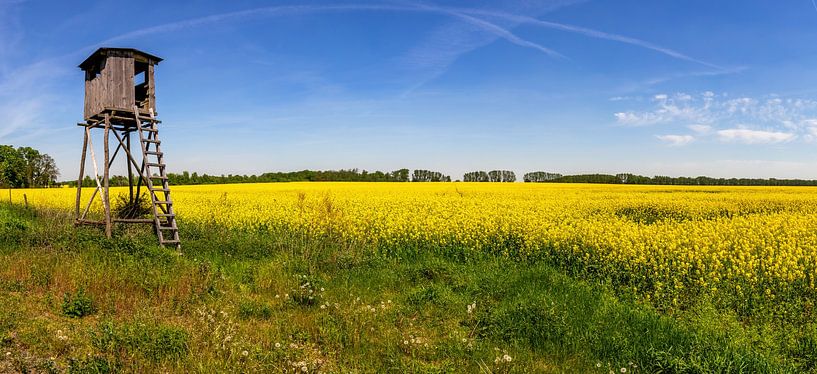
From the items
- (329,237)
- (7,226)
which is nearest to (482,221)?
(329,237)

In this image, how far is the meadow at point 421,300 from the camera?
15.3ft

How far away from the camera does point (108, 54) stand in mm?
11992

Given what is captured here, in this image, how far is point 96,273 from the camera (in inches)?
275

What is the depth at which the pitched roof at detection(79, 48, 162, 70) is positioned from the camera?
39.3 ft

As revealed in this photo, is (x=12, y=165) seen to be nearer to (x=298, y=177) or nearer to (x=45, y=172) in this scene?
(x=45, y=172)

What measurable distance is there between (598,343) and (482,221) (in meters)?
6.63

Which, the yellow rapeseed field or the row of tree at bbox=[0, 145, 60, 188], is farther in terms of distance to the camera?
the row of tree at bbox=[0, 145, 60, 188]

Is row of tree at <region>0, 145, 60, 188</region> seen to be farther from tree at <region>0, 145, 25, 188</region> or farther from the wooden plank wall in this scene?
the wooden plank wall

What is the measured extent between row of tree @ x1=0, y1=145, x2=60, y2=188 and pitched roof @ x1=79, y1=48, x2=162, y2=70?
225ft

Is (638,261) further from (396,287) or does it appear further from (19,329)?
(19,329)

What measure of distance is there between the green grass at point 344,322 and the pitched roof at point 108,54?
578 cm

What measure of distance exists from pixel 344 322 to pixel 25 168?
312ft

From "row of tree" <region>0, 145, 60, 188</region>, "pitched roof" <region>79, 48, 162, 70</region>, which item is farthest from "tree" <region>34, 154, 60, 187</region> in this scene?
"pitched roof" <region>79, 48, 162, 70</region>

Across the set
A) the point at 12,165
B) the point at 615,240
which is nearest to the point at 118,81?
the point at 615,240
